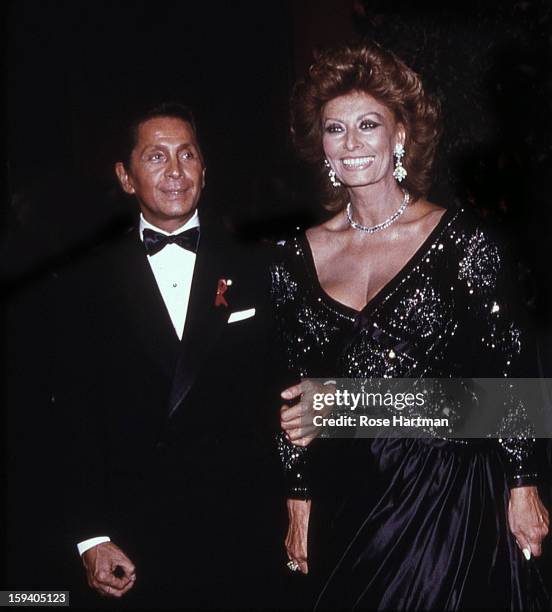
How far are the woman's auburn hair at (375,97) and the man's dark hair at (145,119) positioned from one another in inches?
9.9

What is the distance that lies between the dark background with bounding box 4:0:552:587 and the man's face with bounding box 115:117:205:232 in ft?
0.13

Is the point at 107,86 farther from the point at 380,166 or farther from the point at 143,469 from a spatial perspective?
the point at 143,469

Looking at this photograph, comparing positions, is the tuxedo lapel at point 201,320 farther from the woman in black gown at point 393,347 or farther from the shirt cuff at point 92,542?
the shirt cuff at point 92,542

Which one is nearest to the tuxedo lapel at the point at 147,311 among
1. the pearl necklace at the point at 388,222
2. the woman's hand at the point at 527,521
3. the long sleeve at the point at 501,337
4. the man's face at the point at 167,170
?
the man's face at the point at 167,170

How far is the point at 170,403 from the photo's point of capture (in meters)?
1.80

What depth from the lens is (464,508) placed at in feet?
5.67

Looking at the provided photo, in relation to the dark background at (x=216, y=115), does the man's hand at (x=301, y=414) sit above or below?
below

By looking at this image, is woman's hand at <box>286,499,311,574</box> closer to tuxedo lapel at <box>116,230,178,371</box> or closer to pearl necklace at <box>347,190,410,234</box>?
tuxedo lapel at <box>116,230,178,371</box>

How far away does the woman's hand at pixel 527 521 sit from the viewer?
171 centimetres

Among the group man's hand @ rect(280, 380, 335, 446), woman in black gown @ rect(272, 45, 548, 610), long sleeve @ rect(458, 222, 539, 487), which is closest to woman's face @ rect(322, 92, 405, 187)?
woman in black gown @ rect(272, 45, 548, 610)

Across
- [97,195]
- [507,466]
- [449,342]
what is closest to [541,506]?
[507,466]

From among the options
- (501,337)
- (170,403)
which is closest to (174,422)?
(170,403)

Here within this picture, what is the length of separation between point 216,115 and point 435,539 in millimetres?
1038

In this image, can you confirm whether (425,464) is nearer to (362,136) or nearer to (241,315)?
(241,315)
